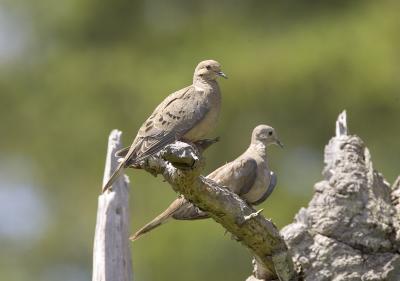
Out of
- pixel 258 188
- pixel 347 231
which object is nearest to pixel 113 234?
pixel 258 188

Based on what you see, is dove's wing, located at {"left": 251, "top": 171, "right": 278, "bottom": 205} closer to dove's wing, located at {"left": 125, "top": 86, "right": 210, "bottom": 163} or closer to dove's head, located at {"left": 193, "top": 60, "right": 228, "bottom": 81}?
dove's head, located at {"left": 193, "top": 60, "right": 228, "bottom": 81}

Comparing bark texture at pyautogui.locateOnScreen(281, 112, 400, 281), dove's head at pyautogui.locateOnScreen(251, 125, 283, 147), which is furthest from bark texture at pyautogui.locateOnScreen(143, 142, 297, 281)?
dove's head at pyautogui.locateOnScreen(251, 125, 283, 147)

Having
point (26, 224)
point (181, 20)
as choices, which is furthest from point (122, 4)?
point (26, 224)

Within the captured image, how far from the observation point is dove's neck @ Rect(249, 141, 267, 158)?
10.2 metres

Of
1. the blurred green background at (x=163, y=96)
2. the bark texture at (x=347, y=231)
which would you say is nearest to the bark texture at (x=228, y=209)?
the bark texture at (x=347, y=231)

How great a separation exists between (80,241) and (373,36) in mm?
3781

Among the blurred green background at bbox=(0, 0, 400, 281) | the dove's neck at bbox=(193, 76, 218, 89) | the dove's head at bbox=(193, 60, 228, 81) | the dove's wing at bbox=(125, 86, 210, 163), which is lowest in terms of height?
the dove's wing at bbox=(125, 86, 210, 163)

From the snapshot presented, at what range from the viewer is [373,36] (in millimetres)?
16578

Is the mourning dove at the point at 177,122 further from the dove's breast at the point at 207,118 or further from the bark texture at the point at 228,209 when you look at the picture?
the bark texture at the point at 228,209

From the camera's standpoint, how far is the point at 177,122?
28.9 ft

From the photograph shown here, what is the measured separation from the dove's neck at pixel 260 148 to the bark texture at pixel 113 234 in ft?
3.45

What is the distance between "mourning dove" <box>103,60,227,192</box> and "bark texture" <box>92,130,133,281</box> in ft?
1.97

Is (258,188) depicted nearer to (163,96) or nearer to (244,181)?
(244,181)

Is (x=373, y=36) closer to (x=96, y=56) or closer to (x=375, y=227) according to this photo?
(x=96, y=56)
